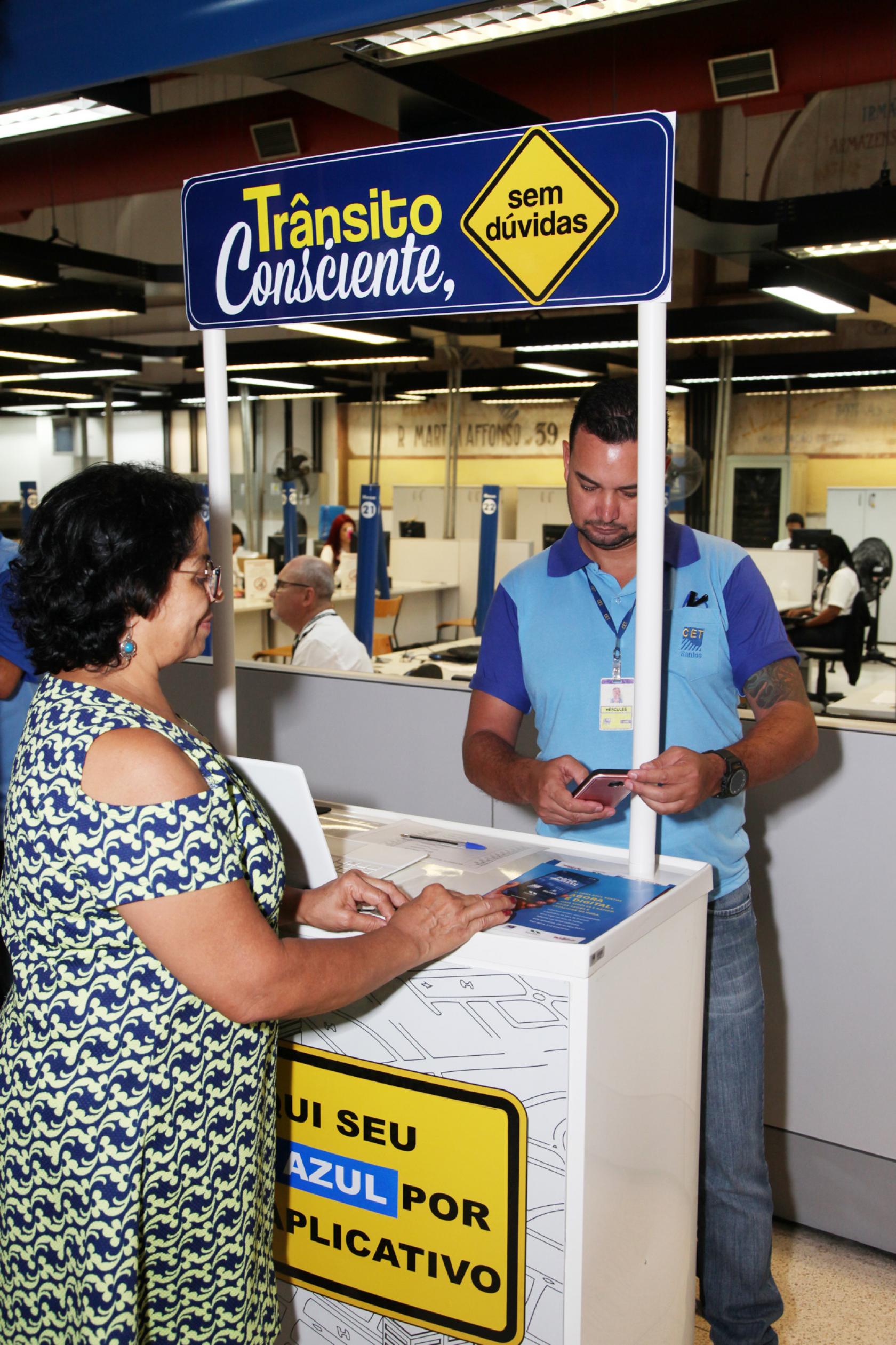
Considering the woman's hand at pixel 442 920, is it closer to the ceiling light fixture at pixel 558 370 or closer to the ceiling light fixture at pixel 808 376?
the ceiling light fixture at pixel 558 370

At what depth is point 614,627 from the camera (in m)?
2.01

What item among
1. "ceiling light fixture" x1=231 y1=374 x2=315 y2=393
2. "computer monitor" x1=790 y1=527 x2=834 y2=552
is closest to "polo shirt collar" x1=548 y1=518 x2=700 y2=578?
"computer monitor" x1=790 y1=527 x2=834 y2=552

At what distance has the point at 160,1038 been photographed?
132cm

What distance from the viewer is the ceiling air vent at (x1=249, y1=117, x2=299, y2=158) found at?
643 cm

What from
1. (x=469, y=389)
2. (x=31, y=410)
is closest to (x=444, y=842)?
(x=469, y=389)

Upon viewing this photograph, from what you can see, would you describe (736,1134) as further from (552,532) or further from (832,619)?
(552,532)

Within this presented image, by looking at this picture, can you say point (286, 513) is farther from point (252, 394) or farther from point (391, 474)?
point (391, 474)

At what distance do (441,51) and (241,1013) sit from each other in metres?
2.53

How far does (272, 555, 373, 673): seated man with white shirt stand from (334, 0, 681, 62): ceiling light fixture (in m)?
2.22

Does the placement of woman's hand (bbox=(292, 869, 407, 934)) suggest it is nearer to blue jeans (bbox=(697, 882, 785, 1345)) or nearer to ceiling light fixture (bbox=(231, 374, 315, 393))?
blue jeans (bbox=(697, 882, 785, 1345))

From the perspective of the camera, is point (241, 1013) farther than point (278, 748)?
No

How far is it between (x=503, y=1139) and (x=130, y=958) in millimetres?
574

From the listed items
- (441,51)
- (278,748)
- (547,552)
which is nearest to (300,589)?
(278,748)

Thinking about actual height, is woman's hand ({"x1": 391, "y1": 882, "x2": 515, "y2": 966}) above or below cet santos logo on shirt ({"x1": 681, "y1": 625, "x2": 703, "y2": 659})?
below
